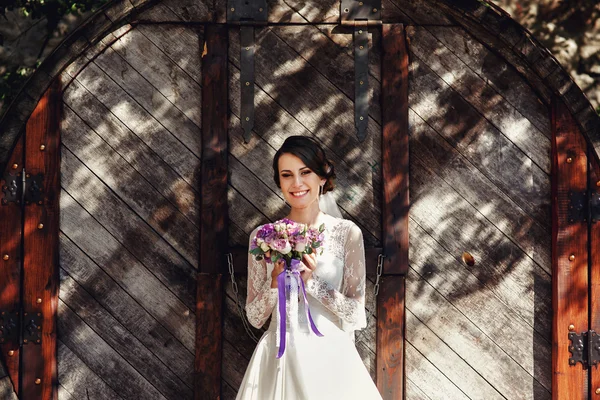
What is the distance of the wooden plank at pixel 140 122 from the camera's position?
4203 millimetres

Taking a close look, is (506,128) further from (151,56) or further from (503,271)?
(151,56)

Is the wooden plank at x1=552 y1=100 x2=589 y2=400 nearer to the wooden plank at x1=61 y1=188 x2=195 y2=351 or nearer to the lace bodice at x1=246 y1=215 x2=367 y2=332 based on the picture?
the lace bodice at x1=246 y1=215 x2=367 y2=332

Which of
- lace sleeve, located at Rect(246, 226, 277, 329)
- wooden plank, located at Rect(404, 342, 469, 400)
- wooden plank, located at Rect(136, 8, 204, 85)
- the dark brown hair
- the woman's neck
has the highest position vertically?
wooden plank, located at Rect(136, 8, 204, 85)

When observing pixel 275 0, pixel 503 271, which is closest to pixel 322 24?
pixel 275 0

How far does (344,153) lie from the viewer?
Result: 13.8 feet

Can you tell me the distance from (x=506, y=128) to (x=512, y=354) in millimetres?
1293

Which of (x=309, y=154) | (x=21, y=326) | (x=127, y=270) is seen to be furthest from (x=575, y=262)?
(x=21, y=326)

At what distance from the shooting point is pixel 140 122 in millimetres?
4223

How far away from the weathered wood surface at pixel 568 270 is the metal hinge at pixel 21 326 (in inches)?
114

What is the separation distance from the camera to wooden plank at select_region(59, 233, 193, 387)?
4195mm

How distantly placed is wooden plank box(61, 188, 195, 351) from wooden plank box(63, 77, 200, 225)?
31cm

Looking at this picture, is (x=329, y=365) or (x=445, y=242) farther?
(x=445, y=242)

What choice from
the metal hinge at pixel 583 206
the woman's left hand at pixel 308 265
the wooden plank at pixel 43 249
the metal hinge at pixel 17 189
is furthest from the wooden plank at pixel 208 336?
the metal hinge at pixel 583 206

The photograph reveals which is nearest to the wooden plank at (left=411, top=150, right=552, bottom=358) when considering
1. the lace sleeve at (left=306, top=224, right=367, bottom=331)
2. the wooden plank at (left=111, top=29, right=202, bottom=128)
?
the lace sleeve at (left=306, top=224, right=367, bottom=331)
